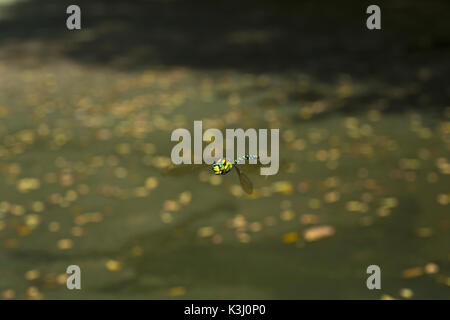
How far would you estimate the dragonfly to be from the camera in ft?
3.86

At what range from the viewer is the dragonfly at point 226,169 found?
3.86 ft

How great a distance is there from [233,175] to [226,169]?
10.3 ft

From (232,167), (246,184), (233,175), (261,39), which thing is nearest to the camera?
(246,184)

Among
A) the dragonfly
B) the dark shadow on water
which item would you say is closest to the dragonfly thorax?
the dragonfly

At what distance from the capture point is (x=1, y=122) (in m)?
9.28

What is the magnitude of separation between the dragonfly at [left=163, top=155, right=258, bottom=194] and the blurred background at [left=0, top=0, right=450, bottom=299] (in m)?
0.03

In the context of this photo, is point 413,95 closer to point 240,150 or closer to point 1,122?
point 1,122

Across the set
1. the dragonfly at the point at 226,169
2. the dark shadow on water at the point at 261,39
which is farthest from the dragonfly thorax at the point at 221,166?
the dark shadow on water at the point at 261,39

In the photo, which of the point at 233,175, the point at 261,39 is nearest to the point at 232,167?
the point at 233,175

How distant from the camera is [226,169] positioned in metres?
1.31

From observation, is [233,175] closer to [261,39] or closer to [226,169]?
[226,169]

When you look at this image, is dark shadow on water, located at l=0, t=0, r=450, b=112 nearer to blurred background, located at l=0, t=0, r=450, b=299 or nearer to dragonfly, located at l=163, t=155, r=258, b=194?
blurred background, located at l=0, t=0, r=450, b=299

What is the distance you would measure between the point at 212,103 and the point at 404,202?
171 inches
